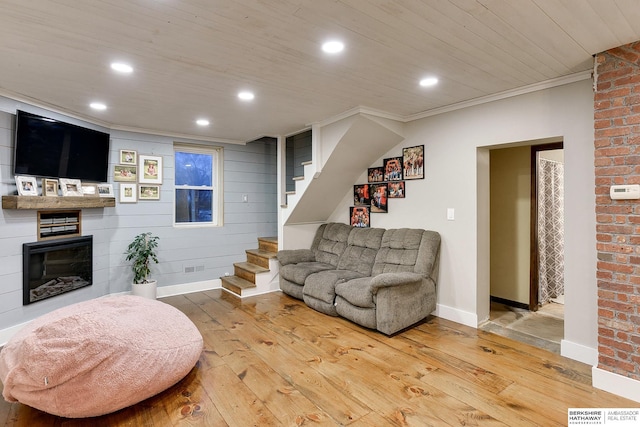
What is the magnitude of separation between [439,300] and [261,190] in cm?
332

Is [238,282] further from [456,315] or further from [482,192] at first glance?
[482,192]

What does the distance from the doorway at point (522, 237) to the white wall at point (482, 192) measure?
650 millimetres

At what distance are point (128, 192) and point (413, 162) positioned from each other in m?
3.75

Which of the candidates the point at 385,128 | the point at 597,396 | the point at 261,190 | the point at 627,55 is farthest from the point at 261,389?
the point at 261,190

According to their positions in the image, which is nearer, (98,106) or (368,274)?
(98,106)

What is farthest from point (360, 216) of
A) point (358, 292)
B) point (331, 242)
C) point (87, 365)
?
point (87, 365)

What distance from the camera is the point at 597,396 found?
2203 millimetres

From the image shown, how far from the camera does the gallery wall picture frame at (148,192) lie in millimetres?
4559

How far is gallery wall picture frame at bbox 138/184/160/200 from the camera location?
4559 millimetres

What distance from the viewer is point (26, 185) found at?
3252mm

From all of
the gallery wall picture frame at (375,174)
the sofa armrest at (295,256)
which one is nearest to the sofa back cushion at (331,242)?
the sofa armrest at (295,256)

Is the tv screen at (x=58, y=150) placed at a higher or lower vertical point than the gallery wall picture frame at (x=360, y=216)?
higher

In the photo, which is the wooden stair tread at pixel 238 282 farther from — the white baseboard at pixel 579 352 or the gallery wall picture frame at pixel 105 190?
the white baseboard at pixel 579 352

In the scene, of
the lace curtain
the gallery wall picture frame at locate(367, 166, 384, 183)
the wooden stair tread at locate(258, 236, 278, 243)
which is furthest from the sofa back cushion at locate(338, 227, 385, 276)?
the lace curtain
